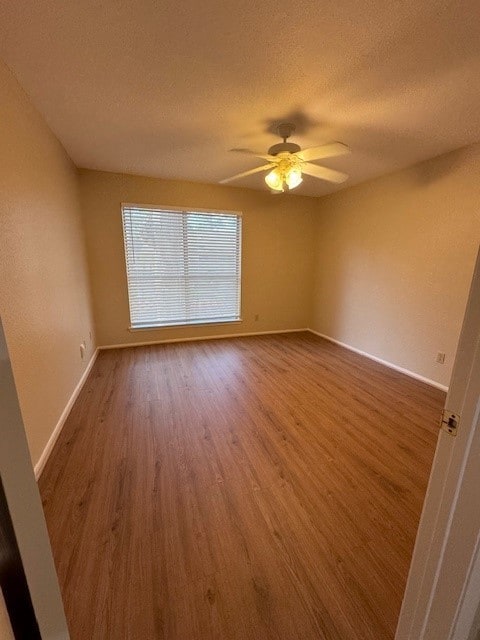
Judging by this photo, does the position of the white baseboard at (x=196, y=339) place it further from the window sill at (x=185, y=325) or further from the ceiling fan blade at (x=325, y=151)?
the ceiling fan blade at (x=325, y=151)

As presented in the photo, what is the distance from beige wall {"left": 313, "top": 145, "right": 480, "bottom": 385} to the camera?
258 centimetres

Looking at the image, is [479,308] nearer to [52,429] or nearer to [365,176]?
[52,429]

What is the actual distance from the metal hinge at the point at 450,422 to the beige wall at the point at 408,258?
8.52 ft

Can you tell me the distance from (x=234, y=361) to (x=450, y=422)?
295cm

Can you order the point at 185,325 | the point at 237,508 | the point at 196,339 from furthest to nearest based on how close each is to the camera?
the point at 196,339, the point at 185,325, the point at 237,508

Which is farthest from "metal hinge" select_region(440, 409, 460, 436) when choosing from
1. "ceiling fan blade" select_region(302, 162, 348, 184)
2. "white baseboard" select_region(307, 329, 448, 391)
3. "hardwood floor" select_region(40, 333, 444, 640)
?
"white baseboard" select_region(307, 329, 448, 391)

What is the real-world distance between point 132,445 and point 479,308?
2.09 metres

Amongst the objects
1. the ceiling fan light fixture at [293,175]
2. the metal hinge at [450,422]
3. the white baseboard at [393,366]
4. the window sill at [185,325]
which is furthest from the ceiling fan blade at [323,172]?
the window sill at [185,325]

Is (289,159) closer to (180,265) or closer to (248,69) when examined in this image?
(248,69)

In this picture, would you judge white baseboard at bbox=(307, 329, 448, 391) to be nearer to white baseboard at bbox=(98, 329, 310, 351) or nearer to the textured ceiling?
white baseboard at bbox=(98, 329, 310, 351)

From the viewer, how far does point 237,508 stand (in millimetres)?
1411

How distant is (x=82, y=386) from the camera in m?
2.73

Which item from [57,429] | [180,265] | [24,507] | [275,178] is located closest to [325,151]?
[275,178]

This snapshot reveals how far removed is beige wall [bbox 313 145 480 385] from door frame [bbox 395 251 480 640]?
2.58 meters
